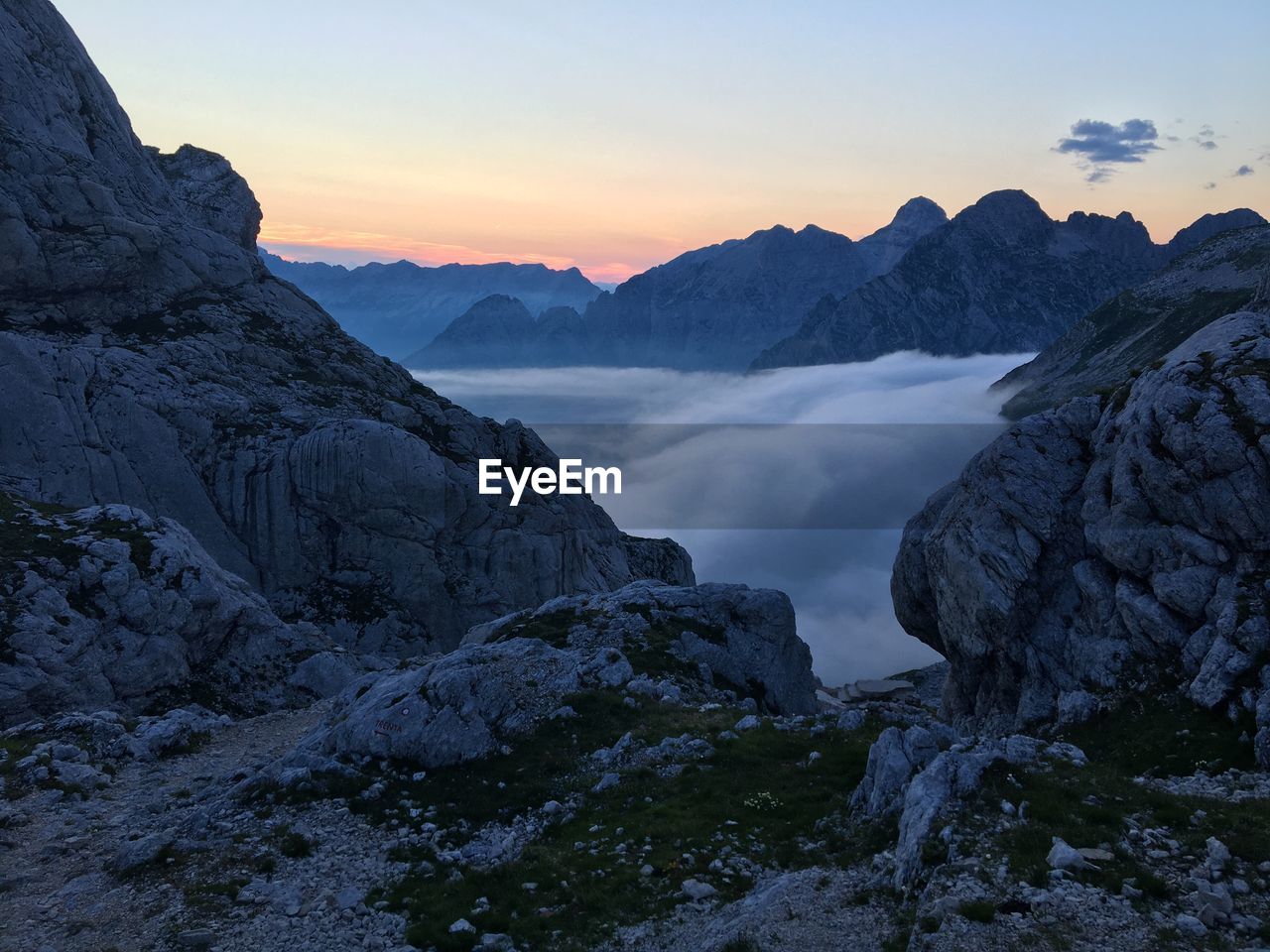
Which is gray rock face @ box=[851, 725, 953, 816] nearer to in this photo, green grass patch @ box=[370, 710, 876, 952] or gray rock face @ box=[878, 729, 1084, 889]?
gray rock face @ box=[878, 729, 1084, 889]

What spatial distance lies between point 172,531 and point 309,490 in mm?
23259

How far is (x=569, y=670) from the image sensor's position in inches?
1628

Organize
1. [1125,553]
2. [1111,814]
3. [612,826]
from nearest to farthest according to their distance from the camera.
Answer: [1111,814], [612,826], [1125,553]

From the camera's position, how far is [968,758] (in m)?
24.0

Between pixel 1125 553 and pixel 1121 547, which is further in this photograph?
pixel 1121 547

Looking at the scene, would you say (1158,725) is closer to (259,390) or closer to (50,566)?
(50,566)

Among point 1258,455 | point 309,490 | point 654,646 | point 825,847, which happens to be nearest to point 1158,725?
point 1258,455

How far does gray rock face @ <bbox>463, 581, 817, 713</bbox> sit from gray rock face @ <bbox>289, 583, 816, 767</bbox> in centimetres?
7

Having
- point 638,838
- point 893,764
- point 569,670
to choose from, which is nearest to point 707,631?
point 569,670

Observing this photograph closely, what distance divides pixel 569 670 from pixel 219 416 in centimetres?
5745

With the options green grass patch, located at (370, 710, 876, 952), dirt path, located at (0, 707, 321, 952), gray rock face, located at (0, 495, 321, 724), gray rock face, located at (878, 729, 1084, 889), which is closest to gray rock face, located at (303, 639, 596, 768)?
green grass patch, located at (370, 710, 876, 952)

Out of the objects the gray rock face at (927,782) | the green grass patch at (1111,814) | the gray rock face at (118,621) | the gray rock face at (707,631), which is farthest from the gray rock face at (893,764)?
the gray rock face at (118,621)

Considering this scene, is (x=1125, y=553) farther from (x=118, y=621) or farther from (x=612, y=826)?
(x=118, y=621)

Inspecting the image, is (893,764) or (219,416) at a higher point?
(219,416)
